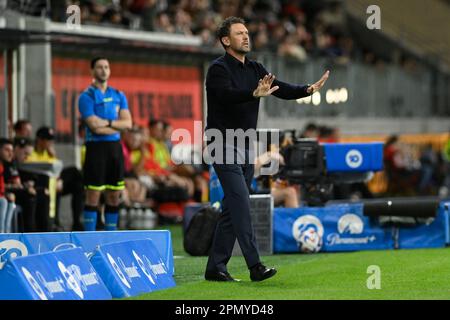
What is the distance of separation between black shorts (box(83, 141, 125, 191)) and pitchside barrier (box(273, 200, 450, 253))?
2031mm

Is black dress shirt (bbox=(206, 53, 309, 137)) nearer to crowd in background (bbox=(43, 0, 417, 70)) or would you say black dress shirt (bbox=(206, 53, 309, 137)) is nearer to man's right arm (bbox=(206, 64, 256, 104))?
man's right arm (bbox=(206, 64, 256, 104))

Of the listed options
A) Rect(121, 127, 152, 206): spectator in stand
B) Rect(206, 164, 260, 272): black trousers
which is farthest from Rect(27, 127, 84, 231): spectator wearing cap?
Rect(206, 164, 260, 272): black trousers

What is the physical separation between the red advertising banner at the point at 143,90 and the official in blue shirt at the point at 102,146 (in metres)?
5.75

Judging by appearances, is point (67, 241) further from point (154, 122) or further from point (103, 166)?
point (154, 122)

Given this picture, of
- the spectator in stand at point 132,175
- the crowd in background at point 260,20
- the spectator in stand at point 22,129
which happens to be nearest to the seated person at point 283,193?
the spectator in stand at point 22,129

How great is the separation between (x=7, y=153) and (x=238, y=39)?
20.3 ft

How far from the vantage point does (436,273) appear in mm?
11852

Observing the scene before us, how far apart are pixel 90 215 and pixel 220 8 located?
16.7m

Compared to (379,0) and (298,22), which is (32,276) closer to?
(298,22)

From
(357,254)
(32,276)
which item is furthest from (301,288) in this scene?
(357,254)

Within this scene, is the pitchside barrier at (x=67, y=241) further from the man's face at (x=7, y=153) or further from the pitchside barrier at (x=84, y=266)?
the man's face at (x=7, y=153)

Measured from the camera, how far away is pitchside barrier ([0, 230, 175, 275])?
36.6ft

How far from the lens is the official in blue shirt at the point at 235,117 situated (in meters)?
10.9

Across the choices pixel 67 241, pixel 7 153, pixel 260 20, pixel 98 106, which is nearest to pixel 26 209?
pixel 7 153
